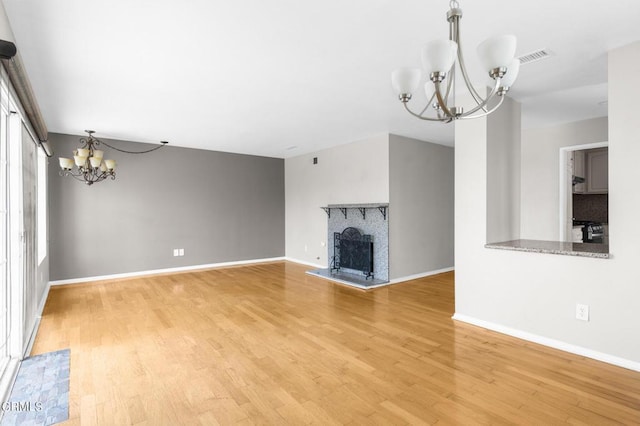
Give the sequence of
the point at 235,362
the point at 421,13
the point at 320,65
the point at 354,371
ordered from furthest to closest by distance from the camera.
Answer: the point at 320,65 → the point at 235,362 → the point at 354,371 → the point at 421,13

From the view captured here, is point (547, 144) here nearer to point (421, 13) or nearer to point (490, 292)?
point (490, 292)

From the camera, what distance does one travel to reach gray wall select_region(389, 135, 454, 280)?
210 inches

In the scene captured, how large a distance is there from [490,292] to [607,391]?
1219 millimetres

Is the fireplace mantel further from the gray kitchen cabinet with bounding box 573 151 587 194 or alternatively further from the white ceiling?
the gray kitchen cabinet with bounding box 573 151 587 194

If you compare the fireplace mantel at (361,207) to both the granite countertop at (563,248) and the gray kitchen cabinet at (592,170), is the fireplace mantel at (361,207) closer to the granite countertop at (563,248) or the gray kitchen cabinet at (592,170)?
the granite countertop at (563,248)

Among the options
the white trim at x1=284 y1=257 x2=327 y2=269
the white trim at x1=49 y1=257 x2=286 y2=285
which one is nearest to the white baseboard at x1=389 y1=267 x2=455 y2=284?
the white trim at x1=284 y1=257 x2=327 y2=269

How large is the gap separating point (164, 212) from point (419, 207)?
15.5ft

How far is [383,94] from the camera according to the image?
350 centimetres

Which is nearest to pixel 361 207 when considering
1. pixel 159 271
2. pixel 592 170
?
pixel 159 271

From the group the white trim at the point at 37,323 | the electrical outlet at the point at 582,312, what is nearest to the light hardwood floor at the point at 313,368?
the white trim at the point at 37,323

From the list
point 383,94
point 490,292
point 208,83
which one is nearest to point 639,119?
point 490,292

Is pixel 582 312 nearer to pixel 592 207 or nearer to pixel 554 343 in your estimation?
pixel 554 343

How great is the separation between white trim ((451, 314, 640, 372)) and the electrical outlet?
0.80 ft

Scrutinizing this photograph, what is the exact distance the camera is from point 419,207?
225 inches
